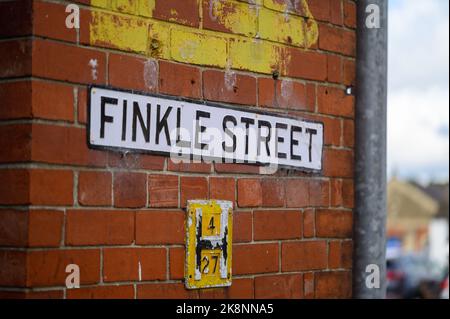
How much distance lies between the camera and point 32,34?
86.5 inches

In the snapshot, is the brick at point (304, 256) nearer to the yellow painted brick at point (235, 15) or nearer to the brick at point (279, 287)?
the brick at point (279, 287)

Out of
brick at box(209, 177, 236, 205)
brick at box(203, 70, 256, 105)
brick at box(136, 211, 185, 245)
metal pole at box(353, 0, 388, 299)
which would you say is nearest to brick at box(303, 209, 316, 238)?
metal pole at box(353, 0, 388, 299)

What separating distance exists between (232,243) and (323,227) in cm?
48

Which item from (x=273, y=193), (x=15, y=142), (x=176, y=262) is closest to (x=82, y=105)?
(x=15, y=142)

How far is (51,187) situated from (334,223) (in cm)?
125

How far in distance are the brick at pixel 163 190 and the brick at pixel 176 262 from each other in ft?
0.46

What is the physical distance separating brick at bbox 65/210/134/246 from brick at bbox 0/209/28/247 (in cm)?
13

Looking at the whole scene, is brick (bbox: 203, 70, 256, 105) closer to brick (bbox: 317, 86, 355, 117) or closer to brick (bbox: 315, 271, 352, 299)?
brick (bbox: 317, 86, 355, 117)

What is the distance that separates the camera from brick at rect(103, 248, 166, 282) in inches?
92.3

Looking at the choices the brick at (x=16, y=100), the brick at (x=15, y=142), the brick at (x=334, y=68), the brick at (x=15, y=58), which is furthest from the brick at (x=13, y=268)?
the brick at (x=334, y=68)

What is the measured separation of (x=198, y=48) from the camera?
263 centimetres

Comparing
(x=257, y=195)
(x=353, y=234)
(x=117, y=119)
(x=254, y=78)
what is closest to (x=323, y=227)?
(x=353, y=234)

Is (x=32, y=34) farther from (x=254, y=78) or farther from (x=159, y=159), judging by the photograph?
(x=254, y=78)

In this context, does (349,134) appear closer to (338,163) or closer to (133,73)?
(338,163)
